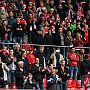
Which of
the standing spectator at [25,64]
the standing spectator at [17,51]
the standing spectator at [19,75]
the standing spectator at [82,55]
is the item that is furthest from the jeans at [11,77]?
the standing spectator at [82,55]

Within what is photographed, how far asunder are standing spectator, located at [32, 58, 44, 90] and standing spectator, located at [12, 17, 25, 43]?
128 cm

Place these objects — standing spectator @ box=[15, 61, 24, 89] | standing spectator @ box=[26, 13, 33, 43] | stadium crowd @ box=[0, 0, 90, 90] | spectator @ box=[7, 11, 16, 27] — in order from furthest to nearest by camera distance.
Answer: spectator @ box=[7, 11, 16, 27], standing spectator @ box=[26, 13, 33, 43], stadium crowd @ box=[0, 0, 90, 90], standing spectator @ box=[15, 61, 24, 89]

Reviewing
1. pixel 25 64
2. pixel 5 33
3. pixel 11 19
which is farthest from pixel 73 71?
pixel 11 19

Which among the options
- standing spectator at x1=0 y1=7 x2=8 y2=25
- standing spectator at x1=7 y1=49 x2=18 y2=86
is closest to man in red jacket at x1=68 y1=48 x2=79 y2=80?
standing spectator at x1=7 y1=49 x2=18 y2=86

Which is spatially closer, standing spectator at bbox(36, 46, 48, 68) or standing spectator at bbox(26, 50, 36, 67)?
standing spectator at bbox(26, 50, 36, 67)

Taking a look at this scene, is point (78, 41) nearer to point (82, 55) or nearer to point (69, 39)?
point (69, 39)

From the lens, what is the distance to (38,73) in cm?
2162

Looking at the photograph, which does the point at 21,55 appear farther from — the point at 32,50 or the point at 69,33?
the point at 69,33

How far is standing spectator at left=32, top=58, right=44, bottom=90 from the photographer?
21.3 meters

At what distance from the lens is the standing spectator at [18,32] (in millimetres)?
22453

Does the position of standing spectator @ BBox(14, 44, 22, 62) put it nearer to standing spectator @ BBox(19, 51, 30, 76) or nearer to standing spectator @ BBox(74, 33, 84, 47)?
standing spectator @ BBox(19, 51, 30, 76)

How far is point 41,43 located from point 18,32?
110cm

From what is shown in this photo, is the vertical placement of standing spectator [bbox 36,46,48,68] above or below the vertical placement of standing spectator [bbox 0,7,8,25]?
below

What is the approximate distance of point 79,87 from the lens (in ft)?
70.9
